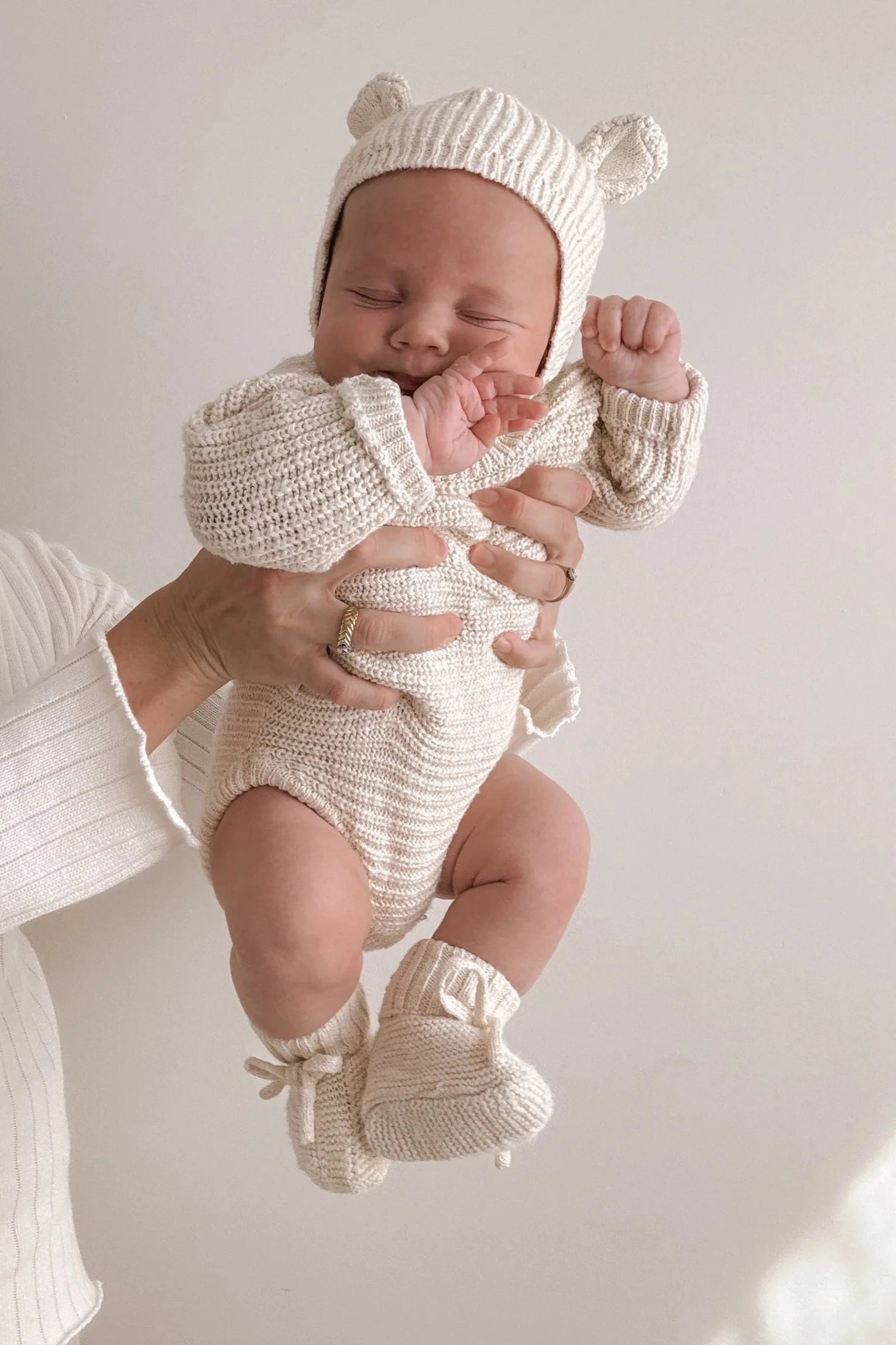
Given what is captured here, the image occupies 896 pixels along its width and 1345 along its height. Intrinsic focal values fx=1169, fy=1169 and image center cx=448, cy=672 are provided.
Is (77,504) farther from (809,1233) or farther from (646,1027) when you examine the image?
(809,1233)

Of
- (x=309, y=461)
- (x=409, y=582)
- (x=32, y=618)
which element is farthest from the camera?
(x=32, y=618)

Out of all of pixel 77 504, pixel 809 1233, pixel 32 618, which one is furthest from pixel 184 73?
pixel 809 1233

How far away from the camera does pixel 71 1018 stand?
1.80 metres

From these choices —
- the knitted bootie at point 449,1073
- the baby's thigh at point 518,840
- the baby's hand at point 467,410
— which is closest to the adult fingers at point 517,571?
the baby's hand at point 467,410

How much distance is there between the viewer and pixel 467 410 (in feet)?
3.25

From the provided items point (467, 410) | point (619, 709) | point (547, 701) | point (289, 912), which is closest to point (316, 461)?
point (467, 410)

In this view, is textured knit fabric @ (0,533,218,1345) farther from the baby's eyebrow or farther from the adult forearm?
the baby's eyebrow

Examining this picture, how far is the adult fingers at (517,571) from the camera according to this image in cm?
114

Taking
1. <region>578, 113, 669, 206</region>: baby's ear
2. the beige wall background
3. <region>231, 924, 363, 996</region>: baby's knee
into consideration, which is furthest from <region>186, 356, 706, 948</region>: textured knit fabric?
the beige wall background

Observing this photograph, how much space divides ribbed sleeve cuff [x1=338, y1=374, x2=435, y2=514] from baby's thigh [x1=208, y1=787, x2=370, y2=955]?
314mm

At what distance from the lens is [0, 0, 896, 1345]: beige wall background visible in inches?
65.4

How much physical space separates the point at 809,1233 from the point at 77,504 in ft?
4.98

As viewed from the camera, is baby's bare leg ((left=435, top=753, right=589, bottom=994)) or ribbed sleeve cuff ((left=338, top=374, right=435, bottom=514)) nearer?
ribbed sleeve cuff ((left=338, top=374, right=435, bottom=514))

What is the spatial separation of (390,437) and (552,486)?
288 mm
